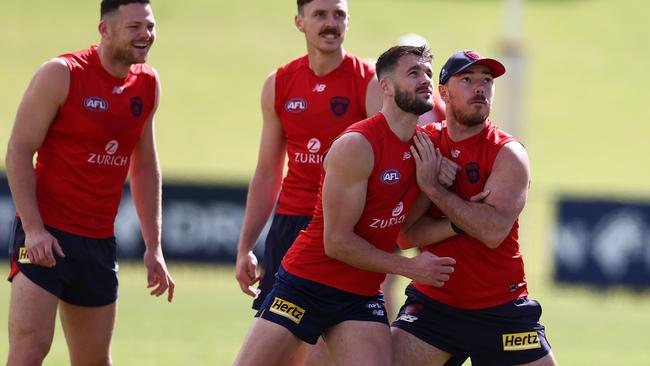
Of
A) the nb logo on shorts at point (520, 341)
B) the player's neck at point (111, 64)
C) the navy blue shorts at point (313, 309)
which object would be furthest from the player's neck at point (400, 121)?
the player's neck at point (111, 64)

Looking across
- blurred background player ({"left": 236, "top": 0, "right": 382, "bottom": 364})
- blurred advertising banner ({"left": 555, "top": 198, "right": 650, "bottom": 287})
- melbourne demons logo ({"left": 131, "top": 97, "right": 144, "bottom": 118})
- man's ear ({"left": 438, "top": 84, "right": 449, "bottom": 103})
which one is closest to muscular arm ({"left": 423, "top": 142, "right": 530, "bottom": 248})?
man's ear ({"left": 438, "top": 84, "right": 449, "bottom": 103})

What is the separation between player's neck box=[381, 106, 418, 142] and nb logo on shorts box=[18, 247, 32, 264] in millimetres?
2428

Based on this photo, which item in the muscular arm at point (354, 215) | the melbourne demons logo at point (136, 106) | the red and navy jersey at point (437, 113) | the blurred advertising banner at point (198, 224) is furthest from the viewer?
A: the blurred advertising banner at point (198, 224)

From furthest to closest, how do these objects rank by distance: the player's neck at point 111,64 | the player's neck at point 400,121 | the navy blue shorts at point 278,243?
the navy blue shorts at point 278,243 < the player's neck at point 111,64 < the player's neck at point 400,121

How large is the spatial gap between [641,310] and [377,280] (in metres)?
13.6

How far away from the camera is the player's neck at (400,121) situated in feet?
24.4

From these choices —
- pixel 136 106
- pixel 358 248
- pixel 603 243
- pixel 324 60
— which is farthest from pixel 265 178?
pixel 603 243

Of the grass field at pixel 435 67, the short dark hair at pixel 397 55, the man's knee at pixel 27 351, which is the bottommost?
the grass field at pixel 435 67

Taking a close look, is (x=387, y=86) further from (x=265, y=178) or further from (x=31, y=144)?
(x=31, y=144)

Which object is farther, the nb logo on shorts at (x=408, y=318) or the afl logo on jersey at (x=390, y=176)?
the nb logo on shorts at (x=408, y=318)

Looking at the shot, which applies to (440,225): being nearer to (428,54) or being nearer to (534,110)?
(428,54)

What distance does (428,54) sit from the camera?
293 inches

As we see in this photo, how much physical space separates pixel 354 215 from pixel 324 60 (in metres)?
1.66

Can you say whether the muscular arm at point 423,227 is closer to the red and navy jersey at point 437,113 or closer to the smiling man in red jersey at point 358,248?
the smiling man in red jersey at point 358,248
